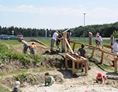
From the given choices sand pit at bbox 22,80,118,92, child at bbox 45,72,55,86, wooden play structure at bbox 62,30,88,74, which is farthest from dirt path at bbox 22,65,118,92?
wooden play structure at bbox 62,30,88,74

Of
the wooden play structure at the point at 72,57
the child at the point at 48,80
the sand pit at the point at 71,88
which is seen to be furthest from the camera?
the wooden play structure at the point at 72,57

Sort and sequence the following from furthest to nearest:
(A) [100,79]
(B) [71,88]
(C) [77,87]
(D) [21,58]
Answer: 1. (D) [21,58]
2. (A) [100,79]
3. (C) [77,87]
4. (B) [71,88]

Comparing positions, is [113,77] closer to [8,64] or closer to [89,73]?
[89,73]

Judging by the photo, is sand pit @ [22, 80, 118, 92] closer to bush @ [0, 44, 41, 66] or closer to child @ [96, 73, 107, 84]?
child @ [96, 73, 107, 84]

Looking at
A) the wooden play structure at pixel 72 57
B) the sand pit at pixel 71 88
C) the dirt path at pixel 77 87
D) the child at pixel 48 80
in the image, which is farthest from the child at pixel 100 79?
the child at pixel 48 80

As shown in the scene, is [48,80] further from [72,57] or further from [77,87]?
[72,57]

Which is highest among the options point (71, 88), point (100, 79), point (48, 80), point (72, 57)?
point (72, 57)

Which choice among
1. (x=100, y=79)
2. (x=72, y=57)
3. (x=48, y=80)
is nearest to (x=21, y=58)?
(x=48, y=80)

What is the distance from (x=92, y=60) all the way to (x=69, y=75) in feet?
13.1

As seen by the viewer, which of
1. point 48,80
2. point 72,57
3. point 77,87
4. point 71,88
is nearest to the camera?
point 71,88

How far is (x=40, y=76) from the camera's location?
15195 mm

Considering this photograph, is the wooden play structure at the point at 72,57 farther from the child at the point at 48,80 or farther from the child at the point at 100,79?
the child at the point at 48,80

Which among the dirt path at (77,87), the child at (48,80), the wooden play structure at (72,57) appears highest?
the wooden play structure at (72,57)

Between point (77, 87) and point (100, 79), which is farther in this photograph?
point (100, 79)
